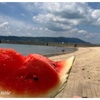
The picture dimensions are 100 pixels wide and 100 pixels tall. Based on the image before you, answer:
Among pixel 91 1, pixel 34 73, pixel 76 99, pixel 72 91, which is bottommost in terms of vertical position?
pixel 72 91

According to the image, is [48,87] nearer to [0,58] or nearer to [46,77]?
[46,77]

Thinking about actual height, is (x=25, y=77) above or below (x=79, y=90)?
above

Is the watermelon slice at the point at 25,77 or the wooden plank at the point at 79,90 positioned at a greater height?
the watermelon slice at the point at 25,77

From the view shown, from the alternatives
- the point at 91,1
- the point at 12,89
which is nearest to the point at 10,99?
the point at 12,89

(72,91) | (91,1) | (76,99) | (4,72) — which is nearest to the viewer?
(4,72)

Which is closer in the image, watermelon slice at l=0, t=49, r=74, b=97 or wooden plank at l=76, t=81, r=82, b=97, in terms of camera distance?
watermelon slice at l=0, t=49, r=74, b=97

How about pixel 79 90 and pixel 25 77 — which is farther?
pixel 79 90

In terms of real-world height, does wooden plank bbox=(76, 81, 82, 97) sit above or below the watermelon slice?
below

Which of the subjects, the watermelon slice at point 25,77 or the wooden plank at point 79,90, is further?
the wooden plank at point 79,90
